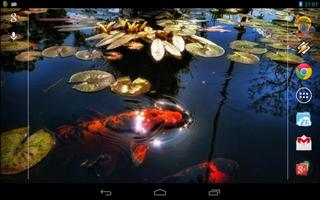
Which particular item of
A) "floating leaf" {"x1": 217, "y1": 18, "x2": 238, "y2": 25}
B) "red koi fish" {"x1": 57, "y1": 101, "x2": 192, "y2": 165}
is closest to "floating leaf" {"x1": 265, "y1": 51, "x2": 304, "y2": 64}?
"floating leaf" {"x1": 217, "y1": 18, "x2": 238, "y2": 25}

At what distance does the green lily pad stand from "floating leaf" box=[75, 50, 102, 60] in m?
0.50

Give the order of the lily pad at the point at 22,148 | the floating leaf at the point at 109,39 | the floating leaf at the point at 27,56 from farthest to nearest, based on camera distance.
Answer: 1. the floating leaf at the point at 109,39
2. the floating leaf at the point at 27,56
3. the lily pad at the point at 22,148

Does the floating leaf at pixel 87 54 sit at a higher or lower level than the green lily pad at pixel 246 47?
lower

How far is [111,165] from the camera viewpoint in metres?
1.19

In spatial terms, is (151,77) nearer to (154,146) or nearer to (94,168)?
(154,146)

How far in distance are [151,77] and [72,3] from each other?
359 millimetres

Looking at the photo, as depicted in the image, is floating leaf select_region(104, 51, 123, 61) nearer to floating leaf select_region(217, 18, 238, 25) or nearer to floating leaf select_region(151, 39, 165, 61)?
floating leaf select_region(151, 39, 165, 61)

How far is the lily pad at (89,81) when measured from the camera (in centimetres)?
132

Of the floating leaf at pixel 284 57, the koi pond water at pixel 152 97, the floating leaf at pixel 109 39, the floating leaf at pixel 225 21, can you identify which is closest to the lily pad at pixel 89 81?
the koi pond water at pixel 152 97

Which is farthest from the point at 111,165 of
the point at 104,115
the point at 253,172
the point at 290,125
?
the point at 290,125

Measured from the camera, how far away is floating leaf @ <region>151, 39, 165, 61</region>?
4.51 feet

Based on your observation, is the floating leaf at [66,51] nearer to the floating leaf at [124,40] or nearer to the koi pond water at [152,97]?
the koi pond water at [152,97]

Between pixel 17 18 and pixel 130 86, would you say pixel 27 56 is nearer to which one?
pixel 17 18

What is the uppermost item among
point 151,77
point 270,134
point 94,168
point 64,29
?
point 64,29
